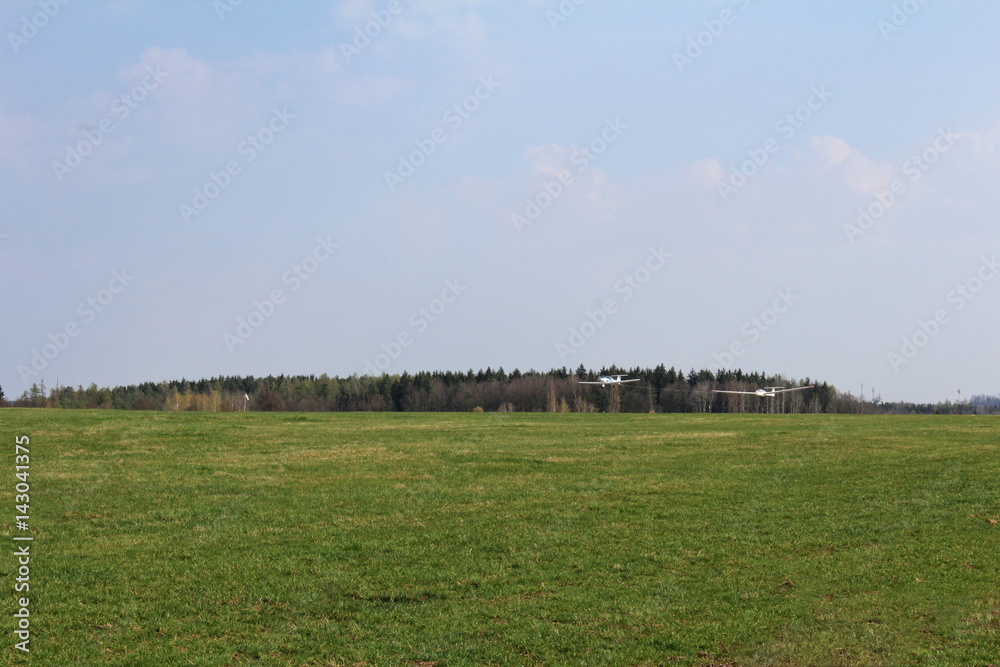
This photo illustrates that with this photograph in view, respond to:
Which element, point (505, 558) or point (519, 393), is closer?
point (505, 558)

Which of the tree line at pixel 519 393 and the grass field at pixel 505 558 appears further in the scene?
the tree line at pixel 519 393

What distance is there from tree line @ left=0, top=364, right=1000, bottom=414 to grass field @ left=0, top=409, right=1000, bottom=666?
291 feet

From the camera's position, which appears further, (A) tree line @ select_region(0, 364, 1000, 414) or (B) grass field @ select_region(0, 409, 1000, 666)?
(A) tree line @ select_region(0, 364, 1000, 414)

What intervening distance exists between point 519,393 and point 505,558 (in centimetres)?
11585

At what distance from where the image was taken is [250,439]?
124ft

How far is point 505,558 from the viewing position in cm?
1630

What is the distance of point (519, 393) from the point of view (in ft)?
433

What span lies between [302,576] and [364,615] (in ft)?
8.66

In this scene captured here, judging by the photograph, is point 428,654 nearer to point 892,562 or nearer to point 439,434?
point 892,562

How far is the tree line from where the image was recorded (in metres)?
129

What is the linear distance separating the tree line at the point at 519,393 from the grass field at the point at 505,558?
8870 centimetres

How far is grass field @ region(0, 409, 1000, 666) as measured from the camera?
11.4 meters

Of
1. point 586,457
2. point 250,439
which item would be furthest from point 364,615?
point 250,439

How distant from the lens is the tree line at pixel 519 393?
423 ft
